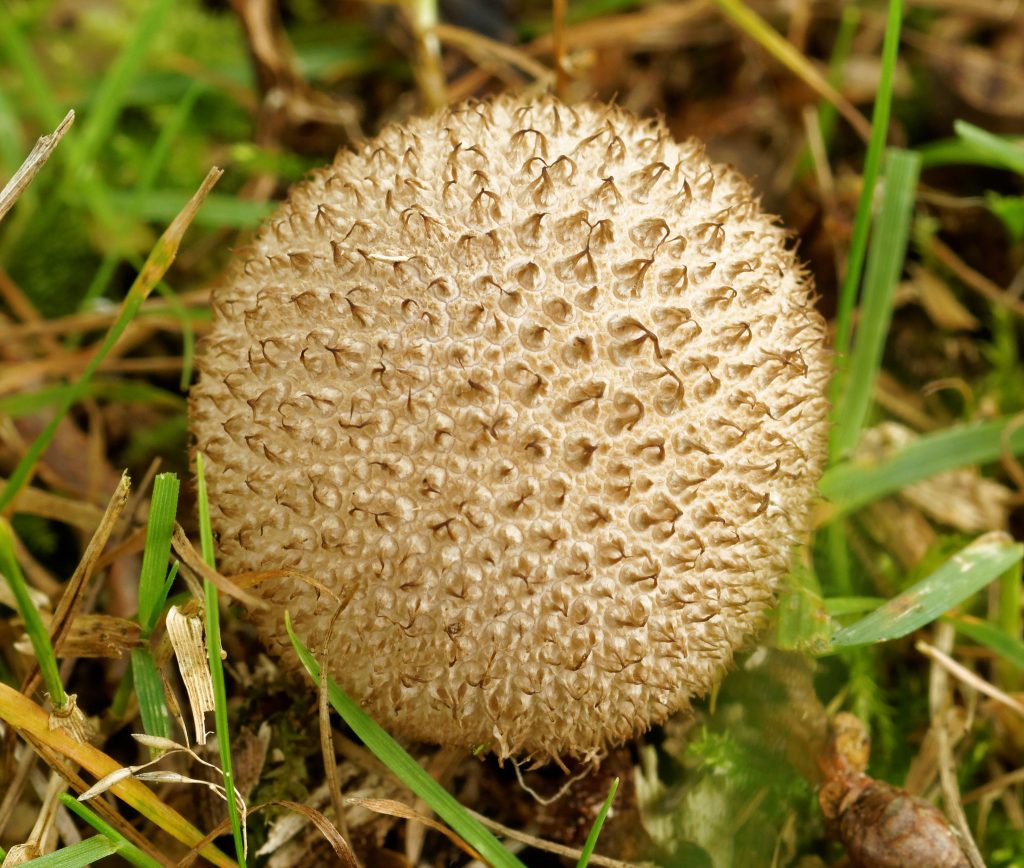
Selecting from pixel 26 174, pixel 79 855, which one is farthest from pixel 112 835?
pixel 26 174

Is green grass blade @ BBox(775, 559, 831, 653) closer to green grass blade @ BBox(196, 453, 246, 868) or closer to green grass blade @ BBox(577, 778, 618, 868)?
green grass blade @ BBox(577, 778, 618, 868)

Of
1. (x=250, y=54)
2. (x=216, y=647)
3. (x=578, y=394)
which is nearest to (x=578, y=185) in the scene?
(x=578, y=394)

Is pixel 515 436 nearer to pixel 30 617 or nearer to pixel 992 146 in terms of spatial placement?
pixel 30 617

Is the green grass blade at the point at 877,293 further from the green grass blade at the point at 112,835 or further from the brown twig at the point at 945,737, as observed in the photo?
the green grass blade at the point at 112,835

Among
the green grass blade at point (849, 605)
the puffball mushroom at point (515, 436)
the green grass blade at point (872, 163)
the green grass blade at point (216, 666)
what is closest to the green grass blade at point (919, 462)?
the green grass blade at point (872, 163)

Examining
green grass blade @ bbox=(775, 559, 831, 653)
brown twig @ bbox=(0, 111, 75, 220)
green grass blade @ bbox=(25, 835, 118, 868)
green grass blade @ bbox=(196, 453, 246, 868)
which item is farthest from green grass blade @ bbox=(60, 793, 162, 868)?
green grass blade @ bbox=(775, 559, 831, 653)

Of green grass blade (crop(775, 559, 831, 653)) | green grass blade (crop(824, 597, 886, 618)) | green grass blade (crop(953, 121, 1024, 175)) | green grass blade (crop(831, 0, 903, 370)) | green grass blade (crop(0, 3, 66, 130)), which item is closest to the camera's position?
green grass blade (crop(775, 559, 831, 653))
